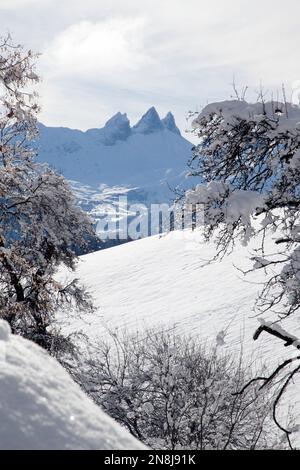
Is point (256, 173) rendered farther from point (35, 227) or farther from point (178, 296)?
point (178, 296)

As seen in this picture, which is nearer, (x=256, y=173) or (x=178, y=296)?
(x=256, y=173)

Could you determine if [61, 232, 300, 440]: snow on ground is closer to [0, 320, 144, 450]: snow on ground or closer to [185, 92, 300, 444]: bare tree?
[185, 92, 300, 444]: bare tree

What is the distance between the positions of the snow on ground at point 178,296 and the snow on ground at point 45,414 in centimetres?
1773

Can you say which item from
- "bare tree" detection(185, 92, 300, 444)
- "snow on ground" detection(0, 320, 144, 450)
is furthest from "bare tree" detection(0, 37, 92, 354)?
"snow on ground" detection(0, 320, 144, 450)

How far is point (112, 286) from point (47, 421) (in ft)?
127

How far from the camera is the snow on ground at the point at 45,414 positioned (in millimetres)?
1809

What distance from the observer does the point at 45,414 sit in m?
1.90

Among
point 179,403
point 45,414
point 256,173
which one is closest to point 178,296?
point 179,403

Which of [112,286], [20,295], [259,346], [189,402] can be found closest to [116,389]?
[189,402]

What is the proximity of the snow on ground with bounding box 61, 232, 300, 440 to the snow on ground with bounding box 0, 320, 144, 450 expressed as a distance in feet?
58.2

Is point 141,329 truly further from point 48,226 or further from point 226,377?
point 48,226

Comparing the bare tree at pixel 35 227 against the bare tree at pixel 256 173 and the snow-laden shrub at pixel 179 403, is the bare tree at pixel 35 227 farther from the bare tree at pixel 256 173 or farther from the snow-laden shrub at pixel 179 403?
the bare tree at pixel 256 173

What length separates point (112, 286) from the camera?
40250 millimetres

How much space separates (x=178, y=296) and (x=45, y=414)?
33630 mm
